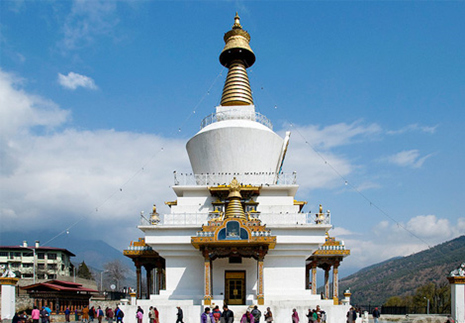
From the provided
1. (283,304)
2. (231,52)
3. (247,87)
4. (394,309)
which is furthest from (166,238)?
(394,309)

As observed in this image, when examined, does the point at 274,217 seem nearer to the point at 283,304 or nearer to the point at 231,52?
the point at 283,304

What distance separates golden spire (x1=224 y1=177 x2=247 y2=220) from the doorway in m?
2.76

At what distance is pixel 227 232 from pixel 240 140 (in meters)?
6.26

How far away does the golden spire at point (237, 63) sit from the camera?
2623 centimetres

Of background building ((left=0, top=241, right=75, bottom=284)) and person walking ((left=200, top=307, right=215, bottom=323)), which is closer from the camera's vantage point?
person walking ((left=200, top=307, right=215, bottom=323))

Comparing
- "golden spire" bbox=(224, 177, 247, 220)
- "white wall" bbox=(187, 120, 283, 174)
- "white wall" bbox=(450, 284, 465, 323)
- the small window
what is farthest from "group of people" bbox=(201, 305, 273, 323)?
"white wall" bbox=(450, 284, 465, 323)

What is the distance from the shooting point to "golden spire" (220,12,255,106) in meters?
26.2

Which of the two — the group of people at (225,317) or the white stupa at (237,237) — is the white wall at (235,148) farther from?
the group of people at (225,317)

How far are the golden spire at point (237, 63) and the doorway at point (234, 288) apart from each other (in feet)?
34.4

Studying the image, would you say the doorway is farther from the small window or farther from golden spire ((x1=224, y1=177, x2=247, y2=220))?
golden spire ((x1=224, y1=177, x2=247, y2=220))

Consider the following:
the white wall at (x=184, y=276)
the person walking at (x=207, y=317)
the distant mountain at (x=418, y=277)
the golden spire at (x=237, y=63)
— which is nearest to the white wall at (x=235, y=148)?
the golden spire at (x=237, y=63)

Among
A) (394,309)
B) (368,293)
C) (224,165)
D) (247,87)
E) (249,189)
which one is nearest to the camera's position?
(249,189)

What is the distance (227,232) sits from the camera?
60.6ft

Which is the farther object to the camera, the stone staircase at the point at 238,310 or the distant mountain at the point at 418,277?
the distant mountain at the point at 418,277
